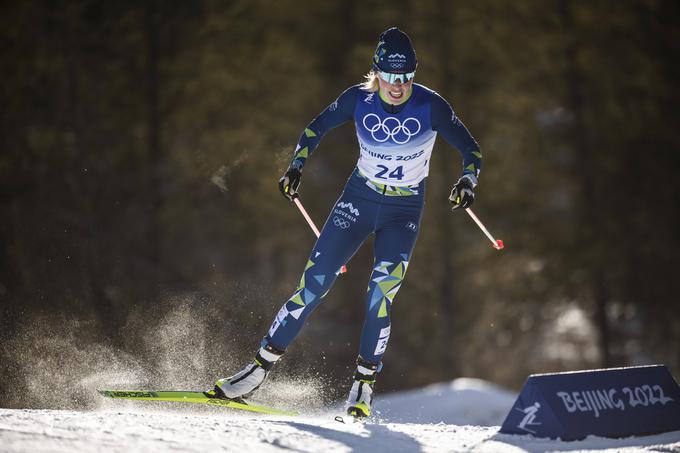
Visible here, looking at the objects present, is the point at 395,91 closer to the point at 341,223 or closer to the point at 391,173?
the point at 391,173

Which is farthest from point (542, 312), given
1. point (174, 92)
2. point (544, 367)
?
point (174, 92)

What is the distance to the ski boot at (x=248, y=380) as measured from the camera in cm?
555

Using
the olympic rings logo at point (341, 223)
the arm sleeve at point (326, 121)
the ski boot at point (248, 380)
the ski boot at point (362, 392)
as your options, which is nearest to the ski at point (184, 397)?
the ski boot at point (248, 380)

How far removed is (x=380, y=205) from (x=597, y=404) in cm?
177

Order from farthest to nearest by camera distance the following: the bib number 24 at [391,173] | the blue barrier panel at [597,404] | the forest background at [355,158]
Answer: the forest background at [355,158] < the bib number 24 at [391,173] < the blue barrier panel at [597,404]

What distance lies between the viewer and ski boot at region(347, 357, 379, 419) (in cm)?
549

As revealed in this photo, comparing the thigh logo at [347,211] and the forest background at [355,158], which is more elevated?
the forest background at [355,158]

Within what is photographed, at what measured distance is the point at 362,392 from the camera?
561 centimetres

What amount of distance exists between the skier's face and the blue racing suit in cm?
4

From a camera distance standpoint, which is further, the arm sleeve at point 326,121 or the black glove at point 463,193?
the arm sleeve at point 326,121

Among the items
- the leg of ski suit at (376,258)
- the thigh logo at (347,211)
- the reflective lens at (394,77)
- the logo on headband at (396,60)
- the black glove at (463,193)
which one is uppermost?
the logo on headband at (396,60)

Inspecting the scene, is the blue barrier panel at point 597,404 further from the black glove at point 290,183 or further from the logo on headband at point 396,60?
the logo on headband at point 396,60

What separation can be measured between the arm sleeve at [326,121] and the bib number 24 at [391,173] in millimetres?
398

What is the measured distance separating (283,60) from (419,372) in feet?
20.5
